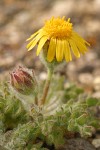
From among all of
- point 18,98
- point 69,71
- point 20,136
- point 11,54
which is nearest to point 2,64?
point 11,54

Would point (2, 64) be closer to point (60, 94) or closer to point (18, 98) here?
point (60, 94)

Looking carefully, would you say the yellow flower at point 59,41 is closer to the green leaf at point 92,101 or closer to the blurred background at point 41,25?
the green leaf at point 92,101

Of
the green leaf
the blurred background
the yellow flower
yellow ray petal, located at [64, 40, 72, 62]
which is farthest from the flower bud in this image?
the blurred background

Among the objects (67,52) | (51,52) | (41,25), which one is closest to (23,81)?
(51,52)

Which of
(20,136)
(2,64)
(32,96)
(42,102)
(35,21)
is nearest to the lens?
(20,136)

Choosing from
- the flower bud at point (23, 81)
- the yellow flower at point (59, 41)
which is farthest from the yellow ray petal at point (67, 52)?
the flower bud at point (23, 81)

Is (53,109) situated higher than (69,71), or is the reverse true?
(69,71)

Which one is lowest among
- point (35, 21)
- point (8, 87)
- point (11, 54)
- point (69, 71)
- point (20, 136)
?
point (20, 136)
